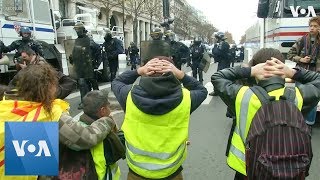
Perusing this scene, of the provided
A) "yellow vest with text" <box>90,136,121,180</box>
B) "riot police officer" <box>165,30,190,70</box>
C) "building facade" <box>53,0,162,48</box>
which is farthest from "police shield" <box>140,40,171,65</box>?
"building facade" <box>53,0,162,48</box>

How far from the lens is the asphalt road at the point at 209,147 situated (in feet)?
16.0

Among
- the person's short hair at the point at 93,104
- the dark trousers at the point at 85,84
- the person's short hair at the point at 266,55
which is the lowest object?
the dark trousers at the point at 85,84

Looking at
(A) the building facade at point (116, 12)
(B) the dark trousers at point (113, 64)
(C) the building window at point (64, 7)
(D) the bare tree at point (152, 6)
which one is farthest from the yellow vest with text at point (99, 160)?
(D) the bare tree at point (152, 6)

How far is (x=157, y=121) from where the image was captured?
2.63 m

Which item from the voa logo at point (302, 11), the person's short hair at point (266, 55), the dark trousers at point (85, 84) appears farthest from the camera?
the dark trousers at point (85, 84)

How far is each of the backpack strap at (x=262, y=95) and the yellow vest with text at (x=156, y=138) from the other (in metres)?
0.46

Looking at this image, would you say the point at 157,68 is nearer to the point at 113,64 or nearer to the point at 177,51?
the point at 113,64

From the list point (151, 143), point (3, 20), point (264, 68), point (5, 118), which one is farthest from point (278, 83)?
point (3, 20)

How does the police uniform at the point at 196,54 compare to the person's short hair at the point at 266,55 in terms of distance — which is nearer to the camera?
the person's short hair at the point at 266,55

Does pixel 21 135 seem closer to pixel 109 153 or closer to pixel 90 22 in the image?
Result: pixel 109 153

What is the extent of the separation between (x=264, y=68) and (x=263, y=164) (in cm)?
56

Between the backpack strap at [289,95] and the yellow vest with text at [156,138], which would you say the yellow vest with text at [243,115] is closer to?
the backpack strap at [289,95]

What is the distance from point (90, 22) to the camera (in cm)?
1805

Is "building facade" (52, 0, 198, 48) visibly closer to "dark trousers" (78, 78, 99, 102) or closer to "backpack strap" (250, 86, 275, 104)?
"dark trousers" (78, 78, 99, 102)
